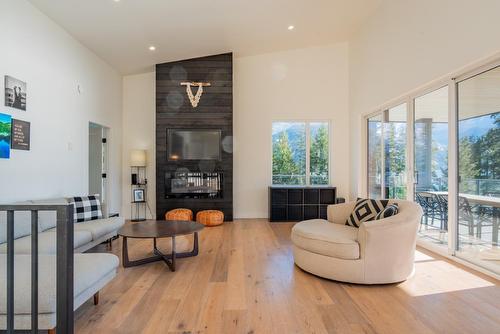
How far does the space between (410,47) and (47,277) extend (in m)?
4.93

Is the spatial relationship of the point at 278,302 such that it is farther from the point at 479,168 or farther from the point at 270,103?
the point at 270,103

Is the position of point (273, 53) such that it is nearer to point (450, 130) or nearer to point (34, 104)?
point (450, 130)

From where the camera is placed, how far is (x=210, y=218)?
5.57 meters

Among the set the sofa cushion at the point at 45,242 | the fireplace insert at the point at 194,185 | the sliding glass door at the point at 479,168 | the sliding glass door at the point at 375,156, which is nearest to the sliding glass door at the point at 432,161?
the sliding glass door at the point at 479,168

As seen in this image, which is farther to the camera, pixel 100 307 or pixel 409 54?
pixel 409 54

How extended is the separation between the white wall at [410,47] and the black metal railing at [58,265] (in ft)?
12.7

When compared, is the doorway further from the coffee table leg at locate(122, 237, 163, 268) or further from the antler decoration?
the coffee table leg at locate(122, 237, 163, 268)

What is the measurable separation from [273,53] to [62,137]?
4.42 metres

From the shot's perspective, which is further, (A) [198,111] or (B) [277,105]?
(B) [277,105]

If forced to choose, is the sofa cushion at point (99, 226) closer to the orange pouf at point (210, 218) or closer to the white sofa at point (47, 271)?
the white sofa at point (47, 271)

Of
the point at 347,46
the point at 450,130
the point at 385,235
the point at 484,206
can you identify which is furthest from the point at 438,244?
the point at 347,46

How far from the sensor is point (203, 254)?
3770mm

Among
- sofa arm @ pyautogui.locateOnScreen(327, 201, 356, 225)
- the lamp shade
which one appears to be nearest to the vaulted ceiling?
the lamp shade

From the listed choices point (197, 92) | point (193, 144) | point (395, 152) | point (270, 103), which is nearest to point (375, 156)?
point (395, 152)
